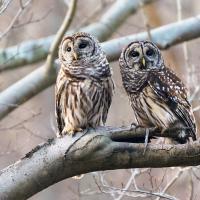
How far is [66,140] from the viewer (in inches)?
197

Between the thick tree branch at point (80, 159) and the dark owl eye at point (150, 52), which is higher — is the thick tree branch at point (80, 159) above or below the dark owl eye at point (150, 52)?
below

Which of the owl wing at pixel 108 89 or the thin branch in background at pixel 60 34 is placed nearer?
the owl wing at pixel 108 89

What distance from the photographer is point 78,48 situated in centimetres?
617

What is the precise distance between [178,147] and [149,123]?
3.38 feet

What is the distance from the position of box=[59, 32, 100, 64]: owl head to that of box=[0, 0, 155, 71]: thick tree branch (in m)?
1.95

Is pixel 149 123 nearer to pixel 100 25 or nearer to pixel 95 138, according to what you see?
pixel 95 138

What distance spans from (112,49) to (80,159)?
3269 mm

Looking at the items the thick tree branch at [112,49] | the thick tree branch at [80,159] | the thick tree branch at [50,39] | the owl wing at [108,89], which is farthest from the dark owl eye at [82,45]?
the thick tree branch at [50,39]

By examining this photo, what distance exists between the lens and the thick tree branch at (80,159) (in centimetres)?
480

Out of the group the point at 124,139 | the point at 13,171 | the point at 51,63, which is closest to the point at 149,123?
the point at 124,139

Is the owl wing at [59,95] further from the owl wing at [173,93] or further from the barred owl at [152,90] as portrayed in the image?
the owl wing at [173,93]

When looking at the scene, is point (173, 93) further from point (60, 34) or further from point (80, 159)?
point (60, 34)

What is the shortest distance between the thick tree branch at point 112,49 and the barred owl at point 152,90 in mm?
2037

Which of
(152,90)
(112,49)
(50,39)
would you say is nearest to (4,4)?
(152,90)
